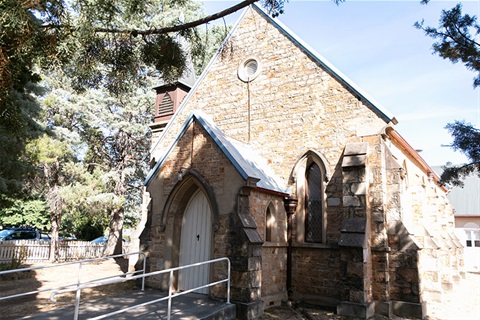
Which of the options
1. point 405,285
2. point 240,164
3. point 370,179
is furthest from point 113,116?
point 405,285

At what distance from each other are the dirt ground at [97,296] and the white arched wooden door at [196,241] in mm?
2079

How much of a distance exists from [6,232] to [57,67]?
94.2ft

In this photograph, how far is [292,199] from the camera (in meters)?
11.0

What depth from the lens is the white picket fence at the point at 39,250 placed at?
60.4ft

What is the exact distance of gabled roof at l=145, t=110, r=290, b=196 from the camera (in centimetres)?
931

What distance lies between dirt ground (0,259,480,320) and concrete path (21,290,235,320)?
4.66ft

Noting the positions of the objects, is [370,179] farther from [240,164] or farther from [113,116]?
[113,116]

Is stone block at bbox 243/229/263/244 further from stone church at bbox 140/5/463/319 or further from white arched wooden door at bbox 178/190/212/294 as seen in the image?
white arched wooden door at bbox 178/190/212/294

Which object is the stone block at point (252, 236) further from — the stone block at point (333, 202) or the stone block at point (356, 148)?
the stone block at point (356, 148)

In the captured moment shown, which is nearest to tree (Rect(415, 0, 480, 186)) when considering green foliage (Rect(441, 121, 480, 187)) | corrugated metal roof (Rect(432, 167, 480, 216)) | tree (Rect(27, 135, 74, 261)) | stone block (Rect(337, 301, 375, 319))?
green foliage (Rect(441, 121, 480, 187))

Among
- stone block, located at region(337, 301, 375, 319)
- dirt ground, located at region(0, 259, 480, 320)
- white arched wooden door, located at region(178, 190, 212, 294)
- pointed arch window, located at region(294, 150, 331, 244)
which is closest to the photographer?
stone block, located at region(337, 301, 375, 319)

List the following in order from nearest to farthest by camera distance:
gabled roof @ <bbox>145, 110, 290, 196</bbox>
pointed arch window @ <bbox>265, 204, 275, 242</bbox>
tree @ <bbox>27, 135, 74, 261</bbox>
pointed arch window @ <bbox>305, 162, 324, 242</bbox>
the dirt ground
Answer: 1. the dirt ground
2. gabled roof @ <bbox>145, 110, 290, 196</bbox>
3. pointed arch window @ <bbox>265, 204, 275, 242</bbox>
4. pointed arch window @ <bbox>305, 162, 324, 242</bbox>
5. tree @ <bbox>27, 135, 74, 261</bbox>

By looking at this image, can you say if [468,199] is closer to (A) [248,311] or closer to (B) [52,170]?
(A) [248,311]

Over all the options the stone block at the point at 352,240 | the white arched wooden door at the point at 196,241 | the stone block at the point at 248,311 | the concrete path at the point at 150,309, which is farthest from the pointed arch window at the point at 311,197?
the concrete path at the point at 150,309
